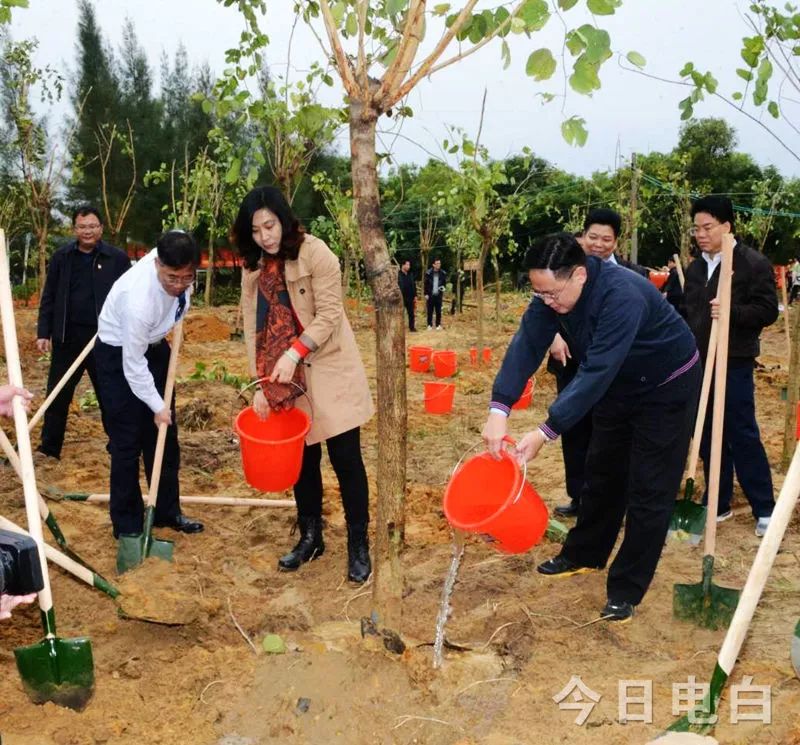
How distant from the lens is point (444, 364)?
9000mm

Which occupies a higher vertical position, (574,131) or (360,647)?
(574,131)

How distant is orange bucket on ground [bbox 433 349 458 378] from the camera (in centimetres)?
898

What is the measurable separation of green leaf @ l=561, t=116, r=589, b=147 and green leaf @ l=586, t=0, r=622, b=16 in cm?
30

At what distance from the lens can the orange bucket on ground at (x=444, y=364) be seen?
898cm

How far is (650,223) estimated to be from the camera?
87.9 feet

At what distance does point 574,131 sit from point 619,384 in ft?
3.54

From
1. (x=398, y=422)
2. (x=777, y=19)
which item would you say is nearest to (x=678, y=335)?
(x=398, y=422)

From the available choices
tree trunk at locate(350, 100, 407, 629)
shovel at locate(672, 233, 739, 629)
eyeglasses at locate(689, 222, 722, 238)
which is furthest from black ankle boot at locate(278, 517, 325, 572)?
eyeglasses at locate(689, 222, 722, 238)

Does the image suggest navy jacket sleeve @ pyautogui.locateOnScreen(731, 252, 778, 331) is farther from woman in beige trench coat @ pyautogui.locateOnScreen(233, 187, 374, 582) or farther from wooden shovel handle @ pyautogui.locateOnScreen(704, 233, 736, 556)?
woman in beige trench coat @ pyautogui.locateOnScreen(233, 187, 374, 582)

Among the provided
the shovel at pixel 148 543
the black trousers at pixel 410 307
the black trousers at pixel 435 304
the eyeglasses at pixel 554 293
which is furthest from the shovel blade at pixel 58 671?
the black trousers at pixel 435 304

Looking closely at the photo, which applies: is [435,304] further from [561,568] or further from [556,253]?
[556,253]

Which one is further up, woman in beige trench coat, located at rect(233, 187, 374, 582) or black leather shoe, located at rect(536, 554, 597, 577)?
woman in beige trench coat, located at rect(233, 187, 374, 582)

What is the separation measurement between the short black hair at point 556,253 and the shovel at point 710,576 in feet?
2.66

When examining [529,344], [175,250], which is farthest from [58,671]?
[529,344]
